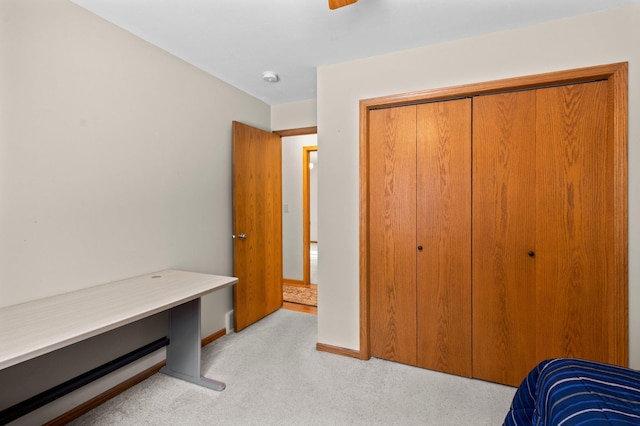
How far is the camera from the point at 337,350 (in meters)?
2.52

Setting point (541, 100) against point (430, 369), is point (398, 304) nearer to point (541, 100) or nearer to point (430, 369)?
point (430, 369)

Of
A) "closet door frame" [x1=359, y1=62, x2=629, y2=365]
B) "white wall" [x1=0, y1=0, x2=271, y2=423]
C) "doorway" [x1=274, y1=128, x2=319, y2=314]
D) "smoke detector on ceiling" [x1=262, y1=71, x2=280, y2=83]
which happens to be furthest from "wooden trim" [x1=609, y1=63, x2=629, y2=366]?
"doorway" [x1=274, y1=128, x2=319, y2=314]

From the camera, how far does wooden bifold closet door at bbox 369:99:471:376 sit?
2.19 metres

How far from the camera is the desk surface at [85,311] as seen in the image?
1126 mm

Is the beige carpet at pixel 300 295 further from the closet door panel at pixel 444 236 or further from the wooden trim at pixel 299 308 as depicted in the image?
the closet door panel at pixel 444 236

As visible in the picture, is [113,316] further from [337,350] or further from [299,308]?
[299,308]

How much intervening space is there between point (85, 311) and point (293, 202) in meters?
3.45

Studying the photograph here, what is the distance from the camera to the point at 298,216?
15.5 ft

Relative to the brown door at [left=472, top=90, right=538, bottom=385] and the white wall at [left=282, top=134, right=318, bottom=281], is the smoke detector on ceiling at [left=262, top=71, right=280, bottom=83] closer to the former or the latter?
the brown door at [left=472, top=90, right=538, bottom=385]

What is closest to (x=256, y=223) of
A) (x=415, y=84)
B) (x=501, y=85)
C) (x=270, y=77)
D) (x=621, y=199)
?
(x=270, y=77)

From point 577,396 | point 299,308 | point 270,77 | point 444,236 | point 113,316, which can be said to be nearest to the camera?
point 577,396

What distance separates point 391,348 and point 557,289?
4.04 ft

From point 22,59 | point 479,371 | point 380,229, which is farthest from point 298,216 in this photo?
point 22,59

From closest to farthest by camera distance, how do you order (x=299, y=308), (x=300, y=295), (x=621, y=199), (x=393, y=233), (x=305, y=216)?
(x=621, y=199), (x=393, y=233), (x=299, y=308), (x=300, y=295), (x=305, y=216)
